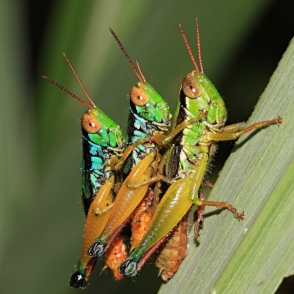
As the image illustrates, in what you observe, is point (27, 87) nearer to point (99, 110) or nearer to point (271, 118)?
point (99, 110)

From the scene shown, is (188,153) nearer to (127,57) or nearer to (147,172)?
(147,172)

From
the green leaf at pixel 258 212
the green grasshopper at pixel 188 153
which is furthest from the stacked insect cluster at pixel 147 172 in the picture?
the green leaf at pixel 258 212

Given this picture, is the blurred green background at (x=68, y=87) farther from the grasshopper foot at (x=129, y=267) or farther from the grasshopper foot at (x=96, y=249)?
the grasshopper foot at (x=129, y=267)

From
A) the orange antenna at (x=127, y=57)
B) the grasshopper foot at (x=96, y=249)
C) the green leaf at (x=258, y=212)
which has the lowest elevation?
the grasshopper foot at (x=96, y=249)

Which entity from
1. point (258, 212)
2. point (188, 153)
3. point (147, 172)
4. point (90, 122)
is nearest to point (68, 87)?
point (90, 122)

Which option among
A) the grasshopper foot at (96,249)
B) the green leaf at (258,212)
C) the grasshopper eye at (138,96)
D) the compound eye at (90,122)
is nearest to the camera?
the green leaf at (258,212)

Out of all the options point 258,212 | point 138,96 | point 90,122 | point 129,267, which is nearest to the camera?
point 258,212

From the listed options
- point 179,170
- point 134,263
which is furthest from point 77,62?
point 134,263

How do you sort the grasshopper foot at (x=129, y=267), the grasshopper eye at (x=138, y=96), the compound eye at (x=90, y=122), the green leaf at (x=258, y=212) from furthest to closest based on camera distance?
the compound eye at (x=90, y=122), the grasshopper eye at (x=138, y=96), the grasshopper foot at (x=129, y=267), the green leaf at (x=258, y=212)
